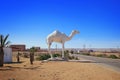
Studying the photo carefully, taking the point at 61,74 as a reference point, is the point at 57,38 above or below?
above

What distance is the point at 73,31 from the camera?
36531 mm

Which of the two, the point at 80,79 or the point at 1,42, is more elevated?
the point at 1,42

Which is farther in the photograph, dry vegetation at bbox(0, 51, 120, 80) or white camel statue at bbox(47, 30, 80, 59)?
white camel statue at bbox(47, 30, 80, 59)

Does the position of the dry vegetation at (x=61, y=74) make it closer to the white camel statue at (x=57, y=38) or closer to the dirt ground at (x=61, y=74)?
the dirt ground at (x=61, y=74)

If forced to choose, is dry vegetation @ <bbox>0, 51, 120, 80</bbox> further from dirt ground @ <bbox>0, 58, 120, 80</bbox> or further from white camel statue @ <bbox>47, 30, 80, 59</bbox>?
white camel statue @ <bbox>47, 30, 80, 59</bbox>

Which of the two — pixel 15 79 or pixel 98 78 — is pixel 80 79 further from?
pixel 15 79

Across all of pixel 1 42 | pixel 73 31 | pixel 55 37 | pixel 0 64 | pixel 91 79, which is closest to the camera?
pixel 91 79

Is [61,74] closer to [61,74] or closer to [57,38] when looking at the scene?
[61,74]

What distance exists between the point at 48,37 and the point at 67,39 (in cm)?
309

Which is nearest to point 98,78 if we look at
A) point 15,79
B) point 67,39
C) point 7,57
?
point 15,79

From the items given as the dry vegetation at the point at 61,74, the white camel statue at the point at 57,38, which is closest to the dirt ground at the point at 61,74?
the dry vegetation at the point at 61,74

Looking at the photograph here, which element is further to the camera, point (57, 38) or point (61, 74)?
point (57, 38)

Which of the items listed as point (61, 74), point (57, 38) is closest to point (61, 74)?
point (61, 74)

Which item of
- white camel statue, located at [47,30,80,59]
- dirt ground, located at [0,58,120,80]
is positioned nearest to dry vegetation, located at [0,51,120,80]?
dirt ground, located at [0,58,120,80]
